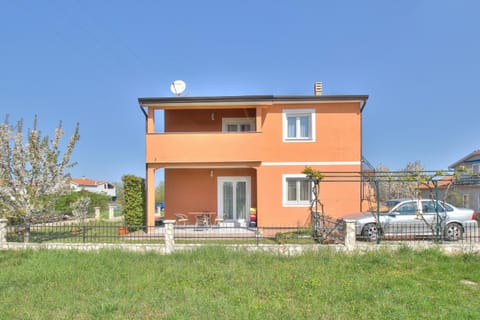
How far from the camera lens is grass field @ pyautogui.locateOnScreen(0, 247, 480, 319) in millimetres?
4750

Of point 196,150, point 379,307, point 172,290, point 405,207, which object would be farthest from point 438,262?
point 196,150

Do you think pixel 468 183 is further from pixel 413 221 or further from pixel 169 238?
pixel 169 238

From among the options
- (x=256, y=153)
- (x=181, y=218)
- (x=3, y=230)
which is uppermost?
(x=256, y=153)

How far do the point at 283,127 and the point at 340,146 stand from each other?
2.82 m

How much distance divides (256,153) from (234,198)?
10.1ft

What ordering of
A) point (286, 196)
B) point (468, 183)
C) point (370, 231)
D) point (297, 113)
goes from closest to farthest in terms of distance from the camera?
point (468, 183) < point (370, 231) < point (286, 196) < point (297, 113)

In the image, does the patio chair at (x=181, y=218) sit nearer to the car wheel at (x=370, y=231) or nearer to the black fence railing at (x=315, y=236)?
the black fence railing at (x=315, y=236)

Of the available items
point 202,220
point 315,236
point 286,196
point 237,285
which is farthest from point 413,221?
point 202,220

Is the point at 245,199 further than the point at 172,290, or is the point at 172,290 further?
the point at 245,199

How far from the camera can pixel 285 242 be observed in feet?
30.3

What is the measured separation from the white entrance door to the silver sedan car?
5732 mm

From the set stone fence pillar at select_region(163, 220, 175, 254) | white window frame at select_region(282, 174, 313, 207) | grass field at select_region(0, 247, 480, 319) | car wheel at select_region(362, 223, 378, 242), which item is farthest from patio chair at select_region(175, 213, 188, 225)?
car wheel at select_region(362, 223, 378, 242)

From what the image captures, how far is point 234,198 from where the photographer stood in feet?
47.6

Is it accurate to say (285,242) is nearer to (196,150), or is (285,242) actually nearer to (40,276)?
(196,150)
